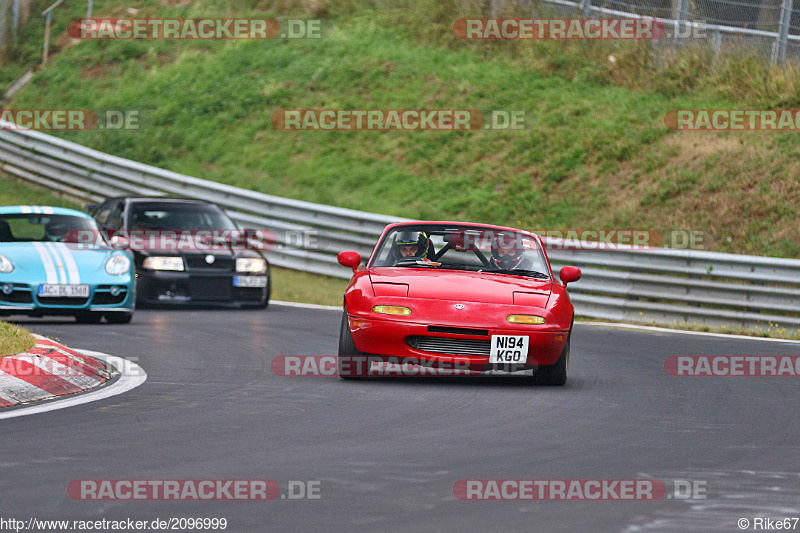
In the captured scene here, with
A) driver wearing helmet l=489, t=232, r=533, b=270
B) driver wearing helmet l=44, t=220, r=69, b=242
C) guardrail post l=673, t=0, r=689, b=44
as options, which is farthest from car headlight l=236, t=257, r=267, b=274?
guardrail post l=673, t=0, r=689, b=44

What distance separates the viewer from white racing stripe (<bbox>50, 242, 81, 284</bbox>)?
47.7 ft

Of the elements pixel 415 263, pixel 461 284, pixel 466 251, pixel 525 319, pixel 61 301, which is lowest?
pixel 61 301

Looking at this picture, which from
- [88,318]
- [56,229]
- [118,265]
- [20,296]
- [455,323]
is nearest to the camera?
[455,323]

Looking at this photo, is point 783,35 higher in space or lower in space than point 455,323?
higher

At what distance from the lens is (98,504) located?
5.64 meters

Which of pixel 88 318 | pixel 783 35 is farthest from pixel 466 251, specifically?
pixel 783 35

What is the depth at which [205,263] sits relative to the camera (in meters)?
17.7

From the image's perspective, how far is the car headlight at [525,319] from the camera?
10.2 m

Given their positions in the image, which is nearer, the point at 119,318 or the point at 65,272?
the point at 65,272

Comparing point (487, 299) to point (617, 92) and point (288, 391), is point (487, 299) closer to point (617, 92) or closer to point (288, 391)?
point (288, 391)

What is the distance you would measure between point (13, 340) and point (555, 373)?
4.13 m

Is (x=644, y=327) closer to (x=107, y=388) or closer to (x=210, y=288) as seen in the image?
(x=210, y=288)

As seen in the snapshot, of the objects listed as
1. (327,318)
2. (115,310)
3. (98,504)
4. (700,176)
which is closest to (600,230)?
(700,176)

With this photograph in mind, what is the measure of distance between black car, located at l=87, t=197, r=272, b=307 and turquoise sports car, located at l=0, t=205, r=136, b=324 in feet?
4.50
